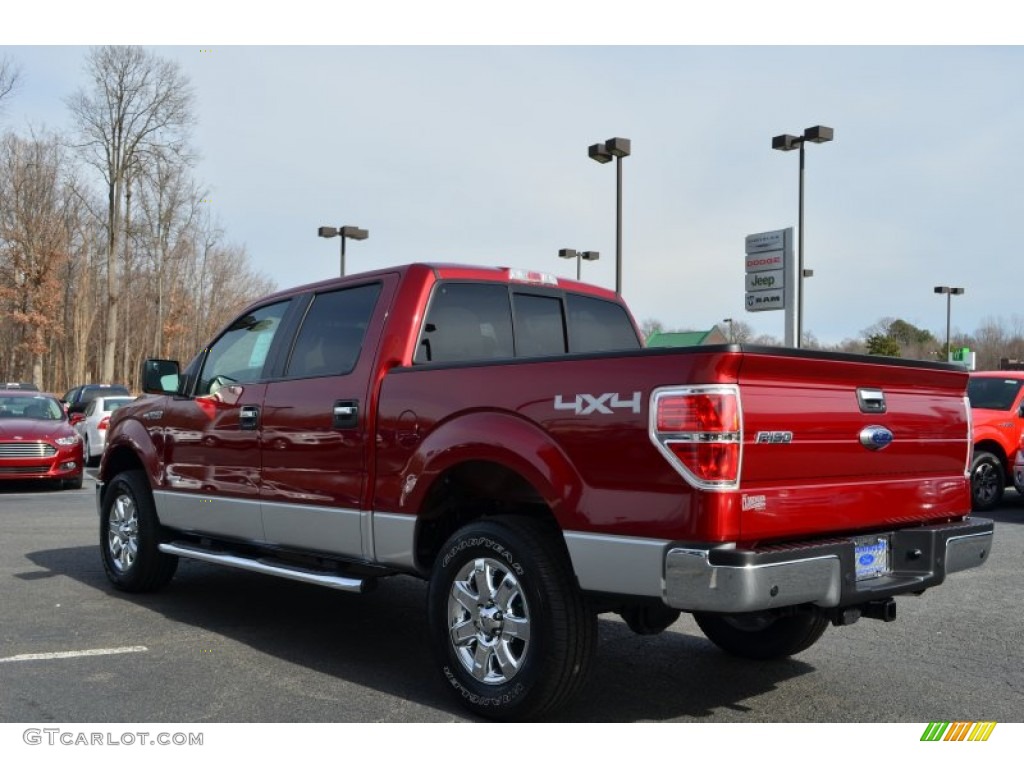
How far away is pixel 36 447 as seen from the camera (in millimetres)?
14141

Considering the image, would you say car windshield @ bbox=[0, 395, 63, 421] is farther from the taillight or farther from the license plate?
the license plate

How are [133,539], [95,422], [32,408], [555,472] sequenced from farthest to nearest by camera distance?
1. [95,422]
2. [32,408]
3. [133,539]
4. [555,472]

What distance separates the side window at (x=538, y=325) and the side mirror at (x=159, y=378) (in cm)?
254

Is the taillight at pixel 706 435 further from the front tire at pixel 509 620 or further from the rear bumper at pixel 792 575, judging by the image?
the front tire at pixel 509 620

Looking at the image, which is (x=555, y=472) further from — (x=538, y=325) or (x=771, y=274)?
(x=771, y=274)

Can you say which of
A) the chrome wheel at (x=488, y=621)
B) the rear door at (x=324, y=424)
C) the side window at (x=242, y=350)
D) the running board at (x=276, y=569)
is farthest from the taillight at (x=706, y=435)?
the side window at (x=242, y=350)

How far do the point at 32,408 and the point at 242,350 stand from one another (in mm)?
10947

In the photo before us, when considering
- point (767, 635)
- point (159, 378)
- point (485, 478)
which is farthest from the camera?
point (159, 378)

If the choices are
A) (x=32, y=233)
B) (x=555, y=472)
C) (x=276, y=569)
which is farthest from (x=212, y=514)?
(x=32, y=233)

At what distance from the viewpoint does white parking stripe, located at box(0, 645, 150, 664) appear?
5141 mm

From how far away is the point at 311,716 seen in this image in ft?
14.0

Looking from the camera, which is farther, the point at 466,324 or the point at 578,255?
the point at 578,255

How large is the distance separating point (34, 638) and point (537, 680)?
3.34m

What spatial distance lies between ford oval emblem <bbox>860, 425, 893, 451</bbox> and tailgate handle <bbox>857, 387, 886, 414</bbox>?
7 centimetres
